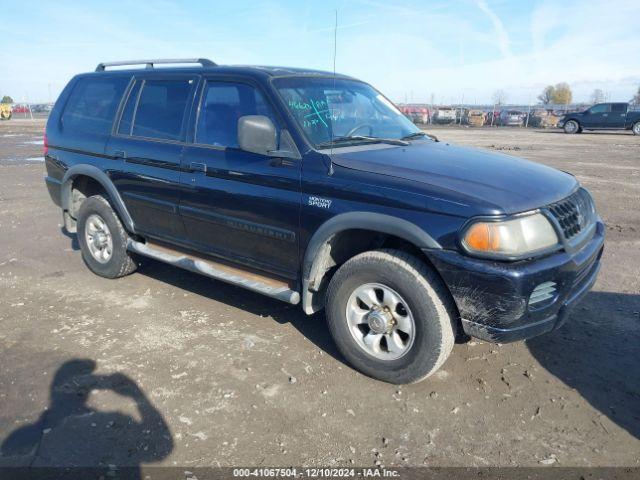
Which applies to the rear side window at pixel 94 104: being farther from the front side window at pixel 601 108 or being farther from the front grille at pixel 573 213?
the front side window at pixel 601 108

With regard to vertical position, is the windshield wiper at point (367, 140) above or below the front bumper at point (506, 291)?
above

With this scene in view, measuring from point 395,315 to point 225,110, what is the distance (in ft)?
6.80

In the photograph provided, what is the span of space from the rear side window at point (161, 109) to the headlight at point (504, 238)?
258 cm

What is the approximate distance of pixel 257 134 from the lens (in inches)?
131

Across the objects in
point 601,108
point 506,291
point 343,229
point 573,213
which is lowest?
point 506,291

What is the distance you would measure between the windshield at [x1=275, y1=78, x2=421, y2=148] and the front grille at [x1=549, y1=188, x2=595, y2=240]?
140 cm

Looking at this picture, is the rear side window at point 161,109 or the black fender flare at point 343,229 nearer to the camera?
the black fender flare at point 343,229

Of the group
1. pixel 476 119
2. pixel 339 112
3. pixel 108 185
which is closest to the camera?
pixel 339 112

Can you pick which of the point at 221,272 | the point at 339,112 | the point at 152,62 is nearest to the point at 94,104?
the point at 152,62

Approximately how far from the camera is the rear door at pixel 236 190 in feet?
11.4

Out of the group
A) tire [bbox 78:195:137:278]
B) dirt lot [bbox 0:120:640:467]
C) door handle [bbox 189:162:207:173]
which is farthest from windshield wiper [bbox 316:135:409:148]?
tire [bbox 78:195:137:278]

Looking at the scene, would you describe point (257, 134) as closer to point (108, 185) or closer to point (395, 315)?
point (395, 315)

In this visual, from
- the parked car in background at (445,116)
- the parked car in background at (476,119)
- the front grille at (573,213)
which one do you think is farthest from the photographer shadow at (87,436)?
the parked car in background at (445,116)

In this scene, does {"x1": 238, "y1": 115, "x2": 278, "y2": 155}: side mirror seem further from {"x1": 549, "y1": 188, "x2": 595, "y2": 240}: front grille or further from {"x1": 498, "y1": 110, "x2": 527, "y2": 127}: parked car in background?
{"x1": 498, "y1": 110, "x2": 527, "y2": 127}: parked car in background
